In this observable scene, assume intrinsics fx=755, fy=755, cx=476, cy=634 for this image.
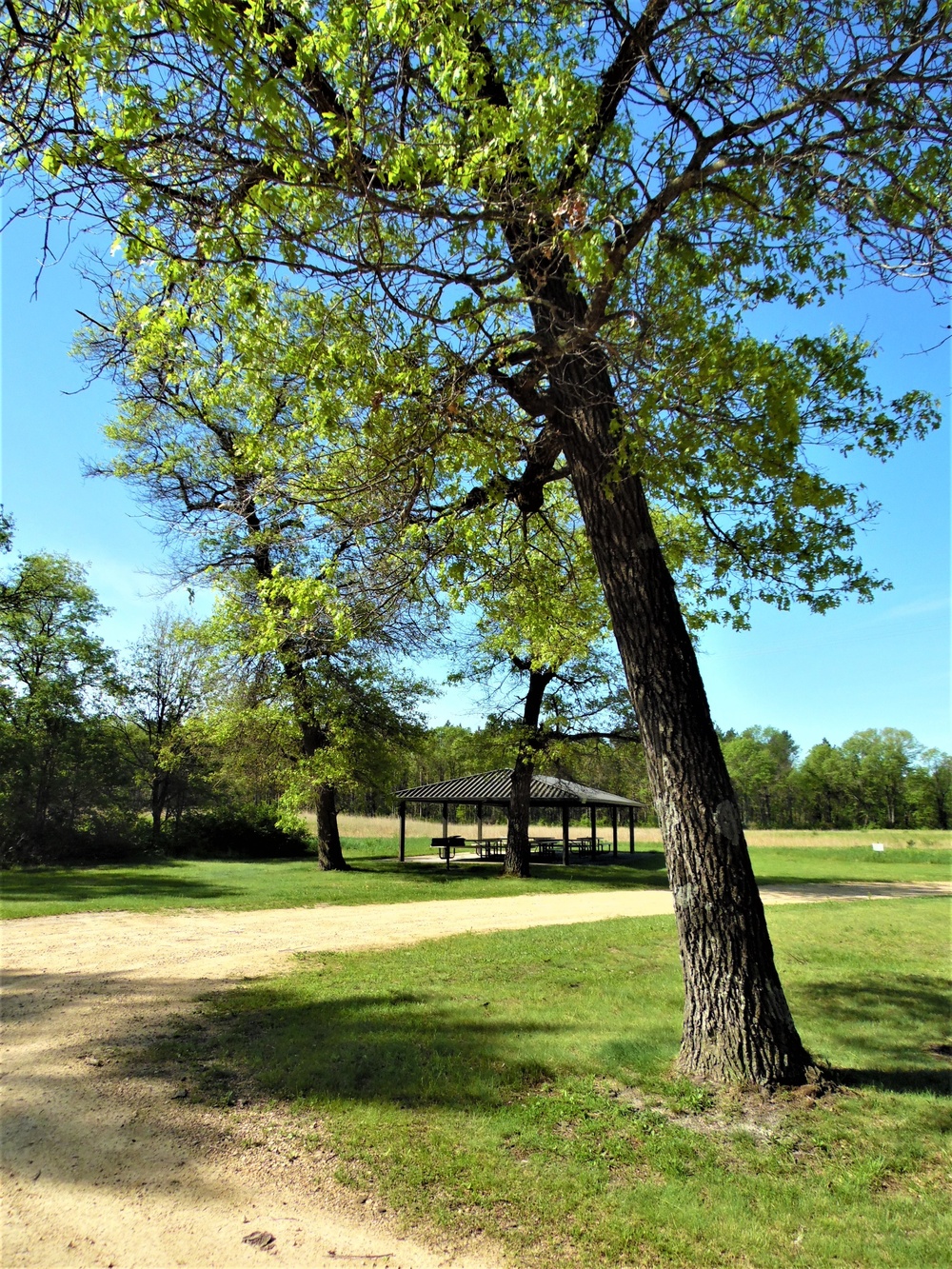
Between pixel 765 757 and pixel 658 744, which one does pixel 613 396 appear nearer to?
pixel 658 744

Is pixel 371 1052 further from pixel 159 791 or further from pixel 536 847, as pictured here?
pixel 159 791

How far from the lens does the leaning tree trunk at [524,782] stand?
73.7 ft

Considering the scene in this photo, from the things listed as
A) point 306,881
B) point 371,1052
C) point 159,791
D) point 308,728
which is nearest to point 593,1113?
point 371,1052

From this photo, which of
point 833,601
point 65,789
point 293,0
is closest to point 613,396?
point 293,0

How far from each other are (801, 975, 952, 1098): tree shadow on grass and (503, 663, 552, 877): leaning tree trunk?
1439 cm

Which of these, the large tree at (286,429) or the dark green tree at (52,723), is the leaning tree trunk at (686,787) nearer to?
the large tree at (286,429)

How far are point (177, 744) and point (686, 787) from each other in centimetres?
2341

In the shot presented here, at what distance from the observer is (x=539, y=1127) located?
13.9 ft

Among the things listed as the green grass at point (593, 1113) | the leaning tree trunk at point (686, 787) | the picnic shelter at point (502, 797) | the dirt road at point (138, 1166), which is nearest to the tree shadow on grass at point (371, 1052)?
the green grass at point (593, 1113)

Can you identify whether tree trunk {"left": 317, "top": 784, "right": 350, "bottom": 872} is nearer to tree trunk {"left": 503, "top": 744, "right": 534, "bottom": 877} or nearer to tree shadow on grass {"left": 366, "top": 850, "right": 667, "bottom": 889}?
tree shadow on grass {"left": 366, "top": 850, "right": 667, "bottom": 889}

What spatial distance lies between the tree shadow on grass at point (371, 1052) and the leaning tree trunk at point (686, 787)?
1.28m

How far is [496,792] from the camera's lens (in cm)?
2755

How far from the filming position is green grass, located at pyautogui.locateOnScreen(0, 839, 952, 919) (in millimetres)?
14578

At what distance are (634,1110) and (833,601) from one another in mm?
5611
